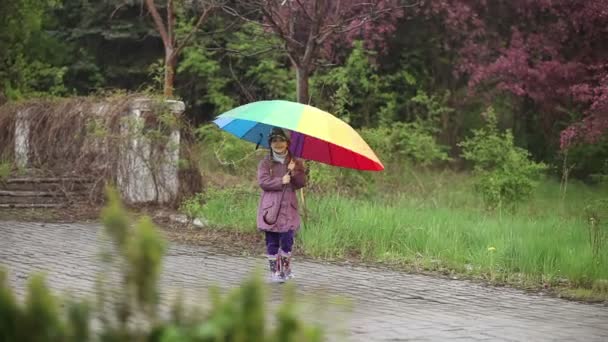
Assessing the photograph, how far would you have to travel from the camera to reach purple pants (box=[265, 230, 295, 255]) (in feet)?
30.4

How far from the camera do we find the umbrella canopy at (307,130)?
872cm

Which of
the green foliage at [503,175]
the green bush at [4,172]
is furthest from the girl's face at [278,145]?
the green bush at [4,172]

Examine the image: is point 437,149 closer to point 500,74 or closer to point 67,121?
point 500,74

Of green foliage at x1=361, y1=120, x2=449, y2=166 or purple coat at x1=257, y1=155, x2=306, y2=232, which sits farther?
green foliage at x1=361, y1=120, x2=449, y2=166

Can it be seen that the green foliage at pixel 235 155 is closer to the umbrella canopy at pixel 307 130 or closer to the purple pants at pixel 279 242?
the umbrella canopy at pixel 307 130

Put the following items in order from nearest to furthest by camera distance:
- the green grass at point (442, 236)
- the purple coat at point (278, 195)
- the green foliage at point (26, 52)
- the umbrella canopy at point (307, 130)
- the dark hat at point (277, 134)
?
the umbrella canopy at point (307, 130) → the purple coat at point (278, 195) → the dark hat at point (277, 134) → the green grass at point (442, 236) → the green foliage at point (26, 52)

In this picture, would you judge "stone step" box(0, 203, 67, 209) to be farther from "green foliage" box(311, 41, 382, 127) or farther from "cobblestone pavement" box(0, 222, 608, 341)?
"green foliage" box(311, 41, 382, 127)

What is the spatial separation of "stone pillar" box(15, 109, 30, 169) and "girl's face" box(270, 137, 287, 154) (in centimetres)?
734

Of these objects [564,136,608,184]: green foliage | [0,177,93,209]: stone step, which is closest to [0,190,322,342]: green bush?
[0,177,93,209]: stone step

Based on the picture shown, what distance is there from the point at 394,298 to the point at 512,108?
1493 cm

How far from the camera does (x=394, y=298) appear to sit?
8711 mm

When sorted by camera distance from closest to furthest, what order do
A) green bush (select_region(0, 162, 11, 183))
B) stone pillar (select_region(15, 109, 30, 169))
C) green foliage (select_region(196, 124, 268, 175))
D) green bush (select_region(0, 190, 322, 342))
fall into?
green bush (select_region(0, 190, 322, 342)), green bush (select_region(0, 162, 11, 183)), green foliage (select_region(196, 124, 268, 175)), stone pillar (select_region(15, 109, 30, 169))

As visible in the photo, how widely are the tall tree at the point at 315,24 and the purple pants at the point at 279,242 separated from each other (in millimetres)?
4555

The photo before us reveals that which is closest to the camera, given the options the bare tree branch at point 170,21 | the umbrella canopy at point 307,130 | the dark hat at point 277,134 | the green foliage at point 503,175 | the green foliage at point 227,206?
the umbrella canopy at point 307,130
